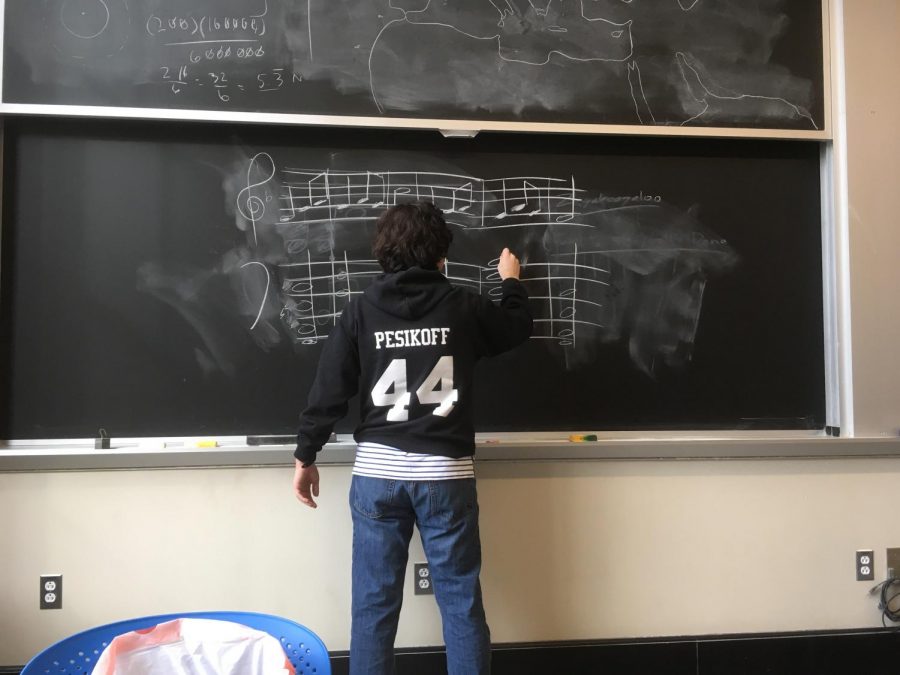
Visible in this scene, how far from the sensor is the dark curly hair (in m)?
1.67

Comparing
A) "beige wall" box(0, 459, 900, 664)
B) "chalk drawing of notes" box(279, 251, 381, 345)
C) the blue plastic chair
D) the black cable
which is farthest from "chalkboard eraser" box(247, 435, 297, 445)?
the black cable

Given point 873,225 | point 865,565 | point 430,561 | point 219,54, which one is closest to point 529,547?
point 430,561

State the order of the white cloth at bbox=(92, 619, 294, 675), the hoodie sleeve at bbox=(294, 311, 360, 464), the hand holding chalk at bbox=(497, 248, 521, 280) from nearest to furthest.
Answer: the white cloth at bbox=(92, 619, 294, 675) < the hoodie sleeve at bbox=(294, 311, 360, 464) < the hand holding chalk at bbox=(497, 248, 521, 280)

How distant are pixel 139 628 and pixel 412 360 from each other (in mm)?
848

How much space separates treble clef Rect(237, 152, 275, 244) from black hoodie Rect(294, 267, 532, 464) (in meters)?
0.61

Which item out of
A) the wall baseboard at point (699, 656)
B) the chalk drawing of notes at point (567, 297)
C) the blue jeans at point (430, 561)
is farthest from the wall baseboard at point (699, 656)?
the chalk drawing of notes at point (567, 297)

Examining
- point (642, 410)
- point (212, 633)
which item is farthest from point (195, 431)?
point (642, 410)

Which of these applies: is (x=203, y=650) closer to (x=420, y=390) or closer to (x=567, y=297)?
(x=420, y=390)

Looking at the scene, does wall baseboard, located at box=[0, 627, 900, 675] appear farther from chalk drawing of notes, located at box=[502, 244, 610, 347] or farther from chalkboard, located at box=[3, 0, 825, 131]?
chalkboard, located at box=[3, 0, 825, 131]

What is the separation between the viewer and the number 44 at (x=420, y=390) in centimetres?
163

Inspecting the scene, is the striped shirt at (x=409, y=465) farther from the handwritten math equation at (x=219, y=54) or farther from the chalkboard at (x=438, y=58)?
the handwritten math equation at (x=219, y=54)

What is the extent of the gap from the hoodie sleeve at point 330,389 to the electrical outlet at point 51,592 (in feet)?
3.25

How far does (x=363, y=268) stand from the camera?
208 cm

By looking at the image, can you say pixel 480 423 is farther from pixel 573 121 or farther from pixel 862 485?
pixel 862 485
